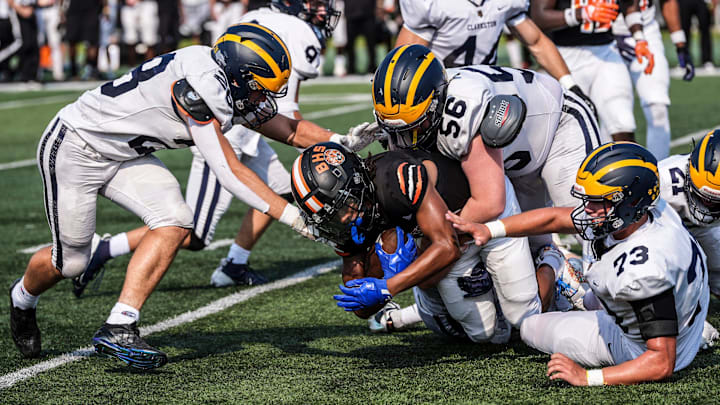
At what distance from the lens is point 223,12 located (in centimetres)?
1875

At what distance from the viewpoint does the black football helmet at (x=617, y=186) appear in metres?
3.28

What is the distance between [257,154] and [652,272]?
2856 mm

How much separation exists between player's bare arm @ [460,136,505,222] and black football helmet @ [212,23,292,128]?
83 centimetres

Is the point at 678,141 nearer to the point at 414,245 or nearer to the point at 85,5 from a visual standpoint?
the point at 414,245

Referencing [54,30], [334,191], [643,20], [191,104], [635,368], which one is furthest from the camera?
[54,30]

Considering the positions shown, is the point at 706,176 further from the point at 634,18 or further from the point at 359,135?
the point at 634,18

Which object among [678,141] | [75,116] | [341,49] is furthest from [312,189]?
[341,49]

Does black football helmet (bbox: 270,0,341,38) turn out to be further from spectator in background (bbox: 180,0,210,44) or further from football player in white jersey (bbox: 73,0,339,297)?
spectator in background (bbox: 180,0,210,44)

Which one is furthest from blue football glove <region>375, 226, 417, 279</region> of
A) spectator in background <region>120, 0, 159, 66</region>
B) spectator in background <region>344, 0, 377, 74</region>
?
spectator in background <region>120, 0, 159, 66</region>

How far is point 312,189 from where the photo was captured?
3658mm

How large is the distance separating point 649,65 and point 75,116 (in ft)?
12.6

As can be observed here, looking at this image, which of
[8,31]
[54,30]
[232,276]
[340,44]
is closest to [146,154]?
[232,276]

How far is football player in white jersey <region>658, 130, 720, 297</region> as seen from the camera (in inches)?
142

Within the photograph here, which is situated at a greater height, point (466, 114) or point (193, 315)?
point (466, 114)
